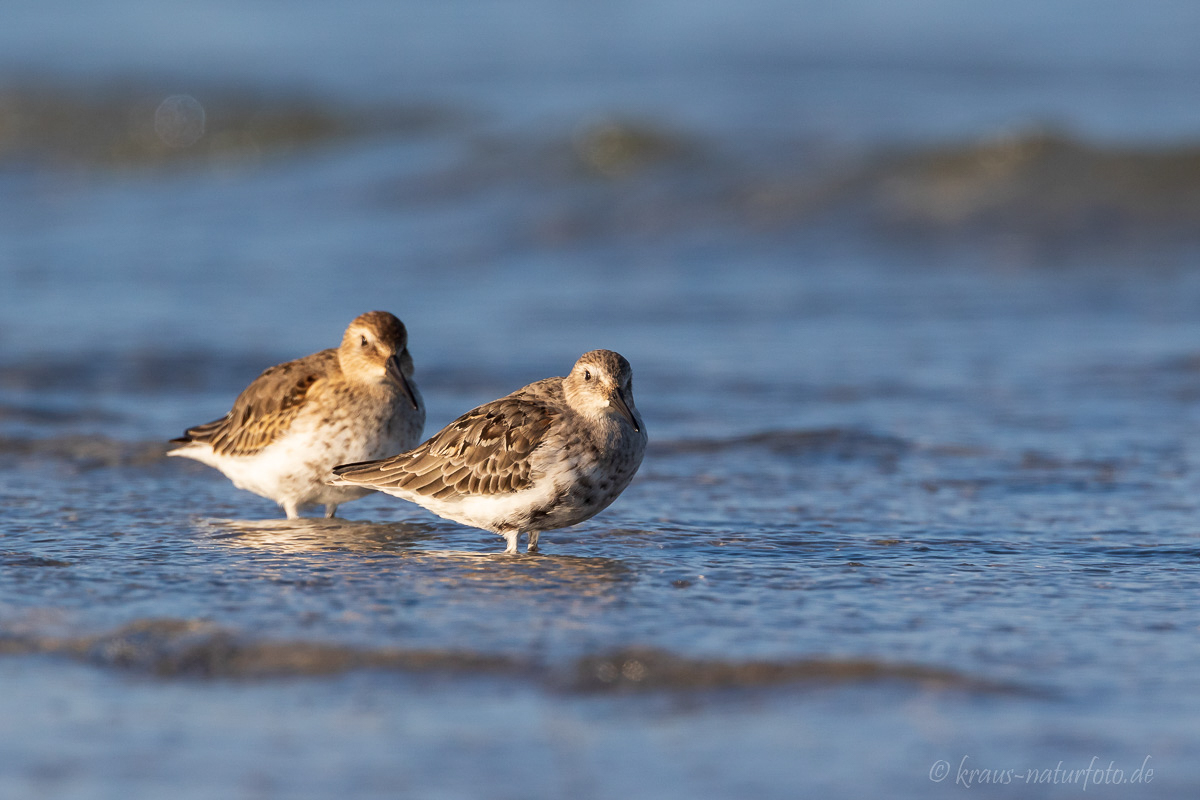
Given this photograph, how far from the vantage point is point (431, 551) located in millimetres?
6770

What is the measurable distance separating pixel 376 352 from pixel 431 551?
1151mm

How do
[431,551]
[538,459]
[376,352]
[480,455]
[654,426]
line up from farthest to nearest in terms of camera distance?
1. [654,426]
2. [376,352]
3. [431,551]
4. [480,455]
5. [538,459]

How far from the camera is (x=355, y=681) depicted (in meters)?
5.00

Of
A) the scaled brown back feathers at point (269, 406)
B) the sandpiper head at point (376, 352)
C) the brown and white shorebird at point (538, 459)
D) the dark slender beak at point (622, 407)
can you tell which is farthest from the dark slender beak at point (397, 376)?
the dark slender beak at point (622, 407)

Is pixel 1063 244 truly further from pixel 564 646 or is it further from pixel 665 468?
pixel 564 646

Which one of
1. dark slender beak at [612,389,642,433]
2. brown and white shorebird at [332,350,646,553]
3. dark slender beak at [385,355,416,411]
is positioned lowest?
brown and white shorebird at [332,350,646,553]

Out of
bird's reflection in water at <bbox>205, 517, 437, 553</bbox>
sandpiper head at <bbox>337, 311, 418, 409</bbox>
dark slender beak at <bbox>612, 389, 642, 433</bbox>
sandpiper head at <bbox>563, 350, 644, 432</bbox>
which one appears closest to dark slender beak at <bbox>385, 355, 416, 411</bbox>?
sandpiper head at <bbox>337, 311, 418, 409</bbox>

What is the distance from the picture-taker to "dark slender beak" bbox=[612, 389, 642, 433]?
20.8 feet

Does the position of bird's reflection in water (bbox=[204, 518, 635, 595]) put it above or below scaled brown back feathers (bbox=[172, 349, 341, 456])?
below

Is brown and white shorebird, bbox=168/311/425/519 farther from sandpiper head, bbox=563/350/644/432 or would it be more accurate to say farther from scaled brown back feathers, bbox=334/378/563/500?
Result: sandpiper head, bbox=563/350/644/432

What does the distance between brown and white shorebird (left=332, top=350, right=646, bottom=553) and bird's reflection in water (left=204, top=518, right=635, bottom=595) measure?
18 centimetres

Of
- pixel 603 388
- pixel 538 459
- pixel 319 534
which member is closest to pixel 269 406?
pixel 319 534

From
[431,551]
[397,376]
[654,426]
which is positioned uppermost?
[397,376]

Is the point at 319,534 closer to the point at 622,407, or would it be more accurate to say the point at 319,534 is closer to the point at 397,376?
the point at 397,376
